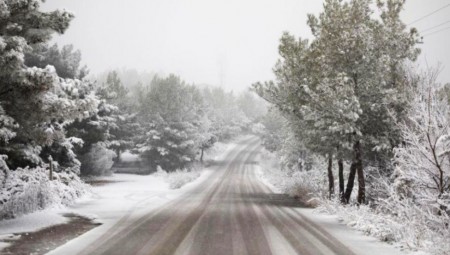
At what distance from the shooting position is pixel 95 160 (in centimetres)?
4009

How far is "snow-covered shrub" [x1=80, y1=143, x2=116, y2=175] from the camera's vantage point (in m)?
39.1

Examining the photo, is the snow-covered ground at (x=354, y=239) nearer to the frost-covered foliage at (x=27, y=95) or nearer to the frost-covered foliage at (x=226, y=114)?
the frost-covered foliage at (x=27, y=95)

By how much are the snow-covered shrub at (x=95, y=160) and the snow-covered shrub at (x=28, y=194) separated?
19.9 meters

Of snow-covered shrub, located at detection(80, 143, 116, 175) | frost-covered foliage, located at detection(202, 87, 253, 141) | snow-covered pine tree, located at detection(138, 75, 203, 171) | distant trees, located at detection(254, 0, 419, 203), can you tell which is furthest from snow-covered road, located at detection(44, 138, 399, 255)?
frost-covered foliage, located at detection(202, 87, 253, 141)

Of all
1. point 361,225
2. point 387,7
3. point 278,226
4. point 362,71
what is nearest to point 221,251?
point 278,226

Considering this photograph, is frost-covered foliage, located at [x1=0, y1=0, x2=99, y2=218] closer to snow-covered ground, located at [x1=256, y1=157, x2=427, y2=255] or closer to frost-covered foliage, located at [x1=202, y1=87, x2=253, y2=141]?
snow-covered ground, located at [x1=256, y1=157, x2=427, y2=255]

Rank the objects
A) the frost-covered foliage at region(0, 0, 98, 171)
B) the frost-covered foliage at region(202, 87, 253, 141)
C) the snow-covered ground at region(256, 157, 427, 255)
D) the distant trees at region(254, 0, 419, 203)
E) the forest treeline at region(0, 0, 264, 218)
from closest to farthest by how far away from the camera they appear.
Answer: the snow-covered ground at region(256, 157, 427, 255)
the frost-covered foliage at region(0, 0, 98, 171)
the forest treeline at region(0, 0, 264, 218)
the distant trees at region(254, 0, 419, 203)
the frost-covered foliage at region(202, 87, 253, 141)

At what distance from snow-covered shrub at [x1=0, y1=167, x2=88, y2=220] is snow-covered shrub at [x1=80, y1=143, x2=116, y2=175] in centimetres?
1987

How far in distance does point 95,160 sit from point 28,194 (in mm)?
25305

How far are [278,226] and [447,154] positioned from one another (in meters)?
5.68

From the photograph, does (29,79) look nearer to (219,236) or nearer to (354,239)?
(219,236)

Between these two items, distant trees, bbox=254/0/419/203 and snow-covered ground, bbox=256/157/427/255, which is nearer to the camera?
snow-covered ground, bbox=256/157/427/255

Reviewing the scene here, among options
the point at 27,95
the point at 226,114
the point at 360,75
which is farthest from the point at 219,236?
the point at 226,114

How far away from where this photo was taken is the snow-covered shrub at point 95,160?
39.1 meters
